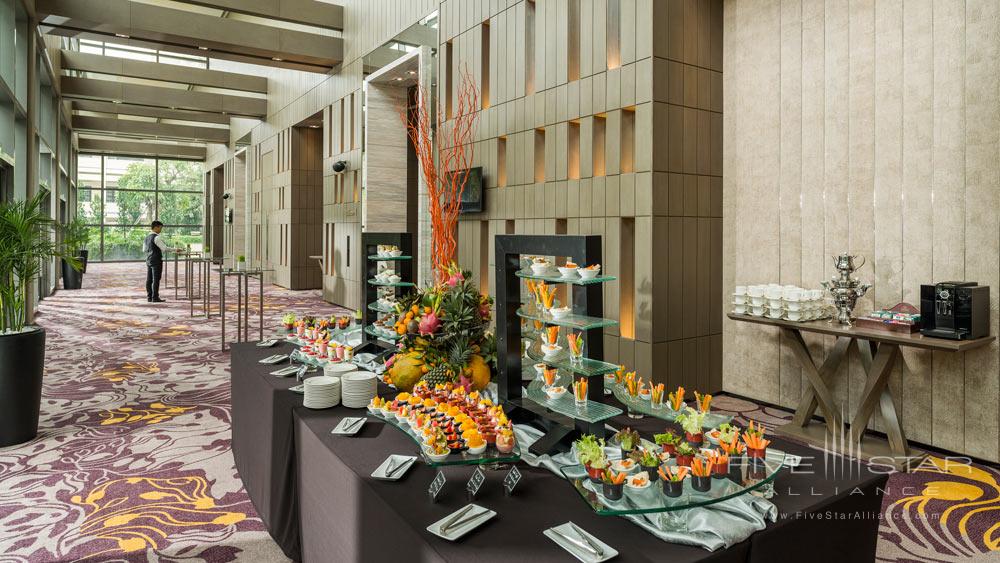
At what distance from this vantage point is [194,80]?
13039mm

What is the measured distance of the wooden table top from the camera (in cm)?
343

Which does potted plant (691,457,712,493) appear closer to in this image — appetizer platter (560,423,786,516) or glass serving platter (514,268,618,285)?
appetizer platter (560,423,786,516)

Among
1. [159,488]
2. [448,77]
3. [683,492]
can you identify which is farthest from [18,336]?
[448,77]

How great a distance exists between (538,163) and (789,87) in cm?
234

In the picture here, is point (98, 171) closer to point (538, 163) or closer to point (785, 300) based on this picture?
point (538, 163)

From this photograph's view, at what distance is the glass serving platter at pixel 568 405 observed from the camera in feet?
6.06

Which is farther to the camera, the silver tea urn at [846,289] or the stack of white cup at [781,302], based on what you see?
the stack of white cup at [781,302]

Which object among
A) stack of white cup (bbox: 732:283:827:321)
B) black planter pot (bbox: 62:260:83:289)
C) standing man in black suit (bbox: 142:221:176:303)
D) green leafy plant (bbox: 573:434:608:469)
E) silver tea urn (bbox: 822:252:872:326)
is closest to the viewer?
green leafy plant (bbox: 573:434:608:469)

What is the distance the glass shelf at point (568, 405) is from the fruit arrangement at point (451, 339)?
1.01ft

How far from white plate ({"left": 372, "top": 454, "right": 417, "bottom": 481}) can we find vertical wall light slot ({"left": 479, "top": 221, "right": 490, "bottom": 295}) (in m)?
5.01

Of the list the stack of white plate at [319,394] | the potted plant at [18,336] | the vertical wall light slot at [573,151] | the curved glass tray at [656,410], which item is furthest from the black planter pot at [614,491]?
the vertical wall light slot at [573,151]

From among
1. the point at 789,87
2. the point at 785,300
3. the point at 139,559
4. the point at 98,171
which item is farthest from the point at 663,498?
the point at 98,171

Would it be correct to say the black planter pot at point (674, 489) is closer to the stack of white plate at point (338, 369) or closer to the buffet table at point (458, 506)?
the buffet table at point (458, 506)

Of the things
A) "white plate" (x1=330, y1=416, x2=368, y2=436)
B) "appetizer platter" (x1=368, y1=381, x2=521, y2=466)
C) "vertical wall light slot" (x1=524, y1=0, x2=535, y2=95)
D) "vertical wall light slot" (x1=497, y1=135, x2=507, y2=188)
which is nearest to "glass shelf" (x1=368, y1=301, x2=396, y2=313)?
"white plate" (x1=330, y1=416, x2=368, y2=436)
